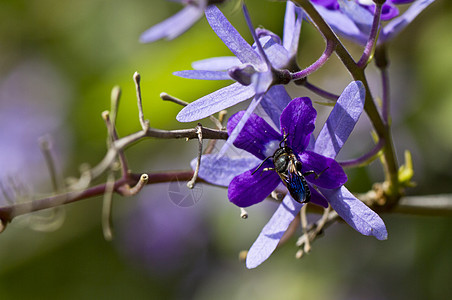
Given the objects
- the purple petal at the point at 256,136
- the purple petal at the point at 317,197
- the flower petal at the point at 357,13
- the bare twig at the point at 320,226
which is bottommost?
the bare twig at the point at 320,226

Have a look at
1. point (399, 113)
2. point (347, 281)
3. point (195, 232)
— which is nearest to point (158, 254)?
point (195, 232)

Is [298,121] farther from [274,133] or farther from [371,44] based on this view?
[371,44]

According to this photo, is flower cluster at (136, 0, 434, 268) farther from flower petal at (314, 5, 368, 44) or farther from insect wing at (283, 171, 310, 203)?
flower petal at (314, 5, 368, 44)

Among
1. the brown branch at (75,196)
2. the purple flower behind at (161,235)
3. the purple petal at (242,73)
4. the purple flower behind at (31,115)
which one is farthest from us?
the purple flower behind at (161,235)

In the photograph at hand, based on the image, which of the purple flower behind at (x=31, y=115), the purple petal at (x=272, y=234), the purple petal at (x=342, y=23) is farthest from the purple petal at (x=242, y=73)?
the purple flower behind at (x=31, y=115)

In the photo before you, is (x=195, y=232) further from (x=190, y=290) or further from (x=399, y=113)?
(x=399, y=113)

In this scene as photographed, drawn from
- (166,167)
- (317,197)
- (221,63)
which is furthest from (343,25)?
(166,167)

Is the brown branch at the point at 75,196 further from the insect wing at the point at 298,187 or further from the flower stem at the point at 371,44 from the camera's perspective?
the flower stem at the point at 371,44

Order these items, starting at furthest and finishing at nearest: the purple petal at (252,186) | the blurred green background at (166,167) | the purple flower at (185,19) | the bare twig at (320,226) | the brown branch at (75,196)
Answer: the blurred green background at (166,167), the bare twig at (320,226), the brown branch at (75,196), the purple petal at (252,186), the purple flower at (185,19)
